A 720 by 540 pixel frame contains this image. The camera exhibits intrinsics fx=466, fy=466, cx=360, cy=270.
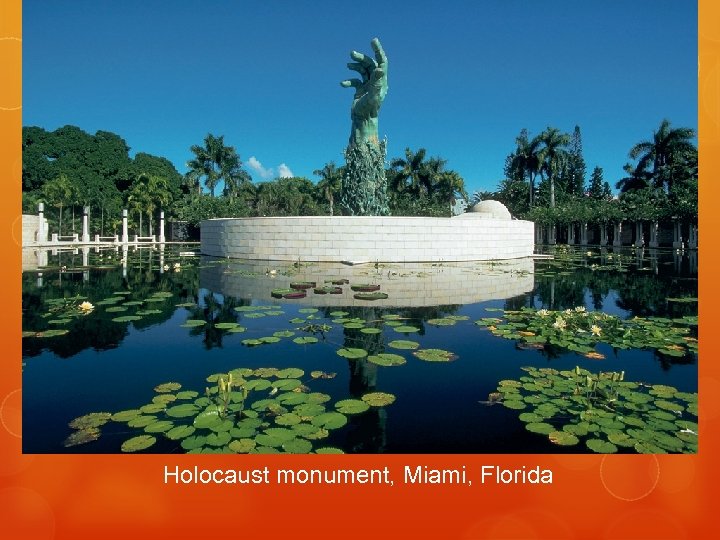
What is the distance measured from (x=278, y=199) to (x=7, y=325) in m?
44.4

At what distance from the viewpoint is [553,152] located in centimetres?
4381

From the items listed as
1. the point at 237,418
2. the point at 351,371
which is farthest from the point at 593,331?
the point at 237,418

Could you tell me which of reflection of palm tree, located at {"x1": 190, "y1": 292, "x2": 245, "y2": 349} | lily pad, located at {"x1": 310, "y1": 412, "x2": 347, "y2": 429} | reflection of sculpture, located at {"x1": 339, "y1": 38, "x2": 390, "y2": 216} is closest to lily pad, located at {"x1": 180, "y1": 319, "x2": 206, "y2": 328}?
reflection of palm tree, located at {"x1": 190, "y1": 292, "x2": 245, "y2": 349}

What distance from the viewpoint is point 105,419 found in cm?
316

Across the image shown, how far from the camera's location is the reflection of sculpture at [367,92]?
1698 cm

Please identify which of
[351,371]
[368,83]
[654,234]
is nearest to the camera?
[351,371]

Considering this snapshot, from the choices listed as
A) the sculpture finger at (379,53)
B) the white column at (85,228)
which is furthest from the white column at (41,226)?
the sculpture finger at (379,53)

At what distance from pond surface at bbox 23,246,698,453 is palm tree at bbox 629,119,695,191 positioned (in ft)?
117

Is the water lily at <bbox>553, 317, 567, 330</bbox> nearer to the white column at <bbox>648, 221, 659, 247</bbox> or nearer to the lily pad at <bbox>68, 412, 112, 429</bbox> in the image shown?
the lily pad at <bbox>68, 412, 112, 429</bbox>

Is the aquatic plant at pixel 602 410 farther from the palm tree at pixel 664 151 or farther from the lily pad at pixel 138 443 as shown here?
the palm tree at pixel 664 151

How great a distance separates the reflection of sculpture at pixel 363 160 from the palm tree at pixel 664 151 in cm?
2933

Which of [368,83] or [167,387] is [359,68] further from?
[167,387]

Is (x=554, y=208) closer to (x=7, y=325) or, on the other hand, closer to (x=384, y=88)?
(x=384, y=88)

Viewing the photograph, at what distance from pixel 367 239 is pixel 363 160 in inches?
196
